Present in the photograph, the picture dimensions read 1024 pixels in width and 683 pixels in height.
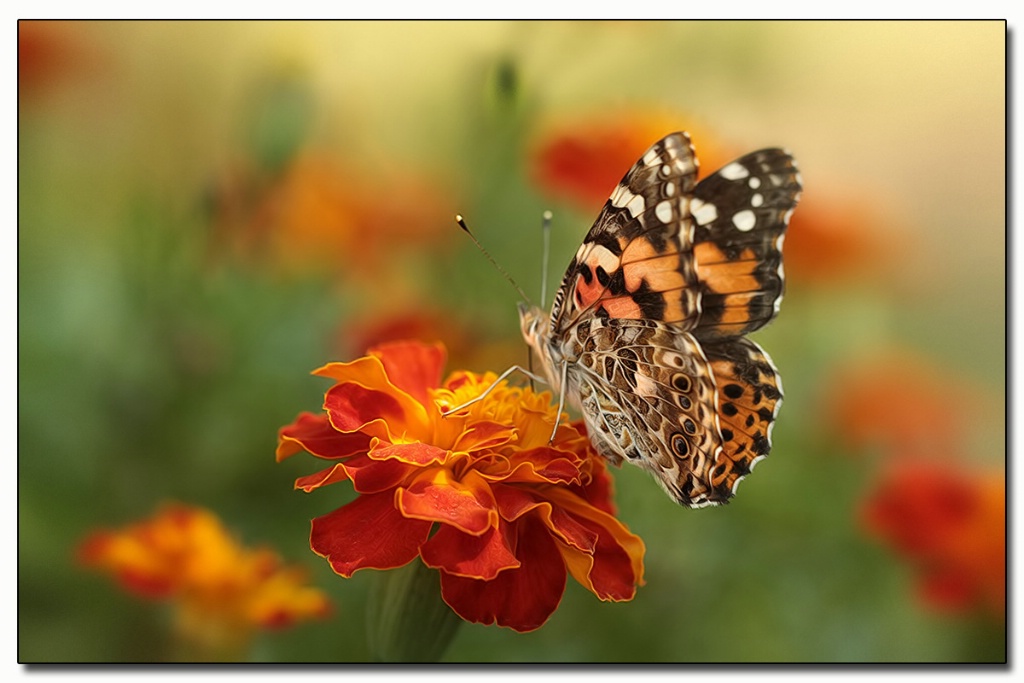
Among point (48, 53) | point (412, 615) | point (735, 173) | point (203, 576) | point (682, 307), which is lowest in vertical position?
point (203, 576)

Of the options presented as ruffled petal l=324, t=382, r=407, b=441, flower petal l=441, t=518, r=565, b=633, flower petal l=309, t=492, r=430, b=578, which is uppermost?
ruffled petal l=324, t=382, r=407, b=441

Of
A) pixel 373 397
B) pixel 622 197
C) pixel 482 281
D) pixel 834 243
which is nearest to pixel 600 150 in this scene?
pixel 482 281

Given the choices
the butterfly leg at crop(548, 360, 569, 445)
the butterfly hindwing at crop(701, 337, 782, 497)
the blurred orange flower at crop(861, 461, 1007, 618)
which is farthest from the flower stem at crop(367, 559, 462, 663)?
the blurred orange flower at crop(861, 461, 1007, 618)

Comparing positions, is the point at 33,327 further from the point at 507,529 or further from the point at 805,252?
the point at 805,252

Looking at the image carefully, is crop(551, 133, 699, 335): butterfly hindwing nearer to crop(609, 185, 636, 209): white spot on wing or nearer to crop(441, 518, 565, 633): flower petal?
crop(609, 185, 636, 209): white spot on wing

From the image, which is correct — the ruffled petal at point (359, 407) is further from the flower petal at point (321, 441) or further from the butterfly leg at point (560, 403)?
the butterfly leg at point (560, 403)

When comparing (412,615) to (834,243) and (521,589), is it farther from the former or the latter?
(834,243)
